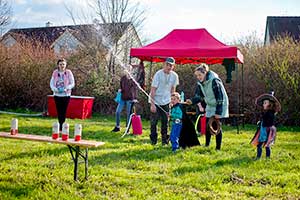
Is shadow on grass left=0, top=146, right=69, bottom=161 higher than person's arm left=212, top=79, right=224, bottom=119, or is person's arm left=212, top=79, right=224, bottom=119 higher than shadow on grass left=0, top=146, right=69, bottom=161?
person's arm left=212, top=79, right=224, bottom=119

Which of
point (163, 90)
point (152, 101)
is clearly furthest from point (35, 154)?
point (163, 90)

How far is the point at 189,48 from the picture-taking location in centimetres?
962

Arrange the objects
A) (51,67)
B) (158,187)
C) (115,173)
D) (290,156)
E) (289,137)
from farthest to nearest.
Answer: (51,67) → (289,137) → (290,156) → (115,173) → (158,187)

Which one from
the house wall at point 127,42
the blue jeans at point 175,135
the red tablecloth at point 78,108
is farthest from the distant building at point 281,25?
the blue jeans at point 175,135

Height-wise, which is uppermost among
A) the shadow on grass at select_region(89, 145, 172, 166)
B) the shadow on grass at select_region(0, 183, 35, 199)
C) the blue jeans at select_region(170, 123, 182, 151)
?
the blue jeans at select_region(170, 123, 182, 151)

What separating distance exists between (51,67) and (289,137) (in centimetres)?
993

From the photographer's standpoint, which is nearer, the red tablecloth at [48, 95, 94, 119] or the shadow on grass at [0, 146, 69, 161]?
the shadow on grass at [0, 146, 69, 161]

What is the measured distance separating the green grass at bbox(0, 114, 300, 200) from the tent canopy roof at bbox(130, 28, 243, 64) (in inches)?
106

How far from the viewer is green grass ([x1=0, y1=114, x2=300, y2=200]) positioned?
14.4ft

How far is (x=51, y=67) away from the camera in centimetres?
1616

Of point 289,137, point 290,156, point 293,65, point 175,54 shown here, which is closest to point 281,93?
point 293,65

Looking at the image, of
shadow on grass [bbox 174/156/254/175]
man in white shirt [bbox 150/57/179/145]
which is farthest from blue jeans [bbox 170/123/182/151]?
shadow on grass [bbox 174/156/254/175]

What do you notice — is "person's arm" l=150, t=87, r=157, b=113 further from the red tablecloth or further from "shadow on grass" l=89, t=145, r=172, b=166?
the red tablecloth

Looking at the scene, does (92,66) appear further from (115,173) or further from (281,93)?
(115,173)
